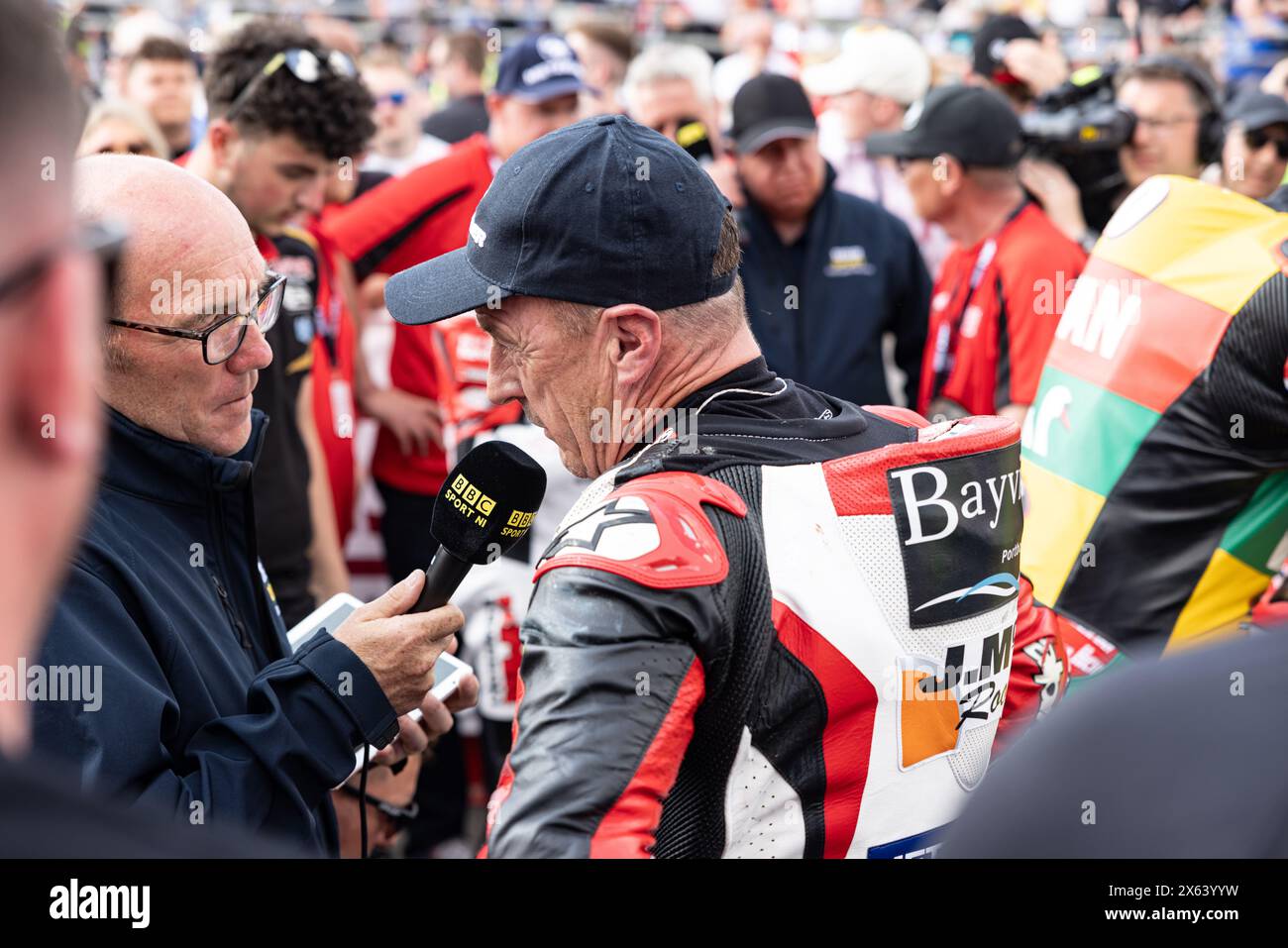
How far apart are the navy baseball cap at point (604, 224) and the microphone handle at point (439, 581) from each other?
1.52 ft

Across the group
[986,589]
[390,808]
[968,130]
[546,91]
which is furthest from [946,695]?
[546,91]

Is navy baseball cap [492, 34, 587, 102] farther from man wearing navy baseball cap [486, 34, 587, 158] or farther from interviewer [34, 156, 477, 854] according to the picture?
interviewer [34, 156, 477, 854]

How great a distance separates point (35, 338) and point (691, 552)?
1.01 meters

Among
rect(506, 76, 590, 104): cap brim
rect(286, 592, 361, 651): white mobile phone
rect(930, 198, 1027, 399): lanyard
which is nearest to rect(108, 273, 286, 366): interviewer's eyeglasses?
rect(286, 592, 361, 651): white mobile phone

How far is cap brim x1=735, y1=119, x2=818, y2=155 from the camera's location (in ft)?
17.0

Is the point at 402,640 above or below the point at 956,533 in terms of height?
below

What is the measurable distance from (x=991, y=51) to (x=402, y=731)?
233 inches

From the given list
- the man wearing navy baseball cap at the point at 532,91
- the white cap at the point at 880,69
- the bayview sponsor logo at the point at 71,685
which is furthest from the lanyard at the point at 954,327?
the bayview sponsor logo at the point at 71,685

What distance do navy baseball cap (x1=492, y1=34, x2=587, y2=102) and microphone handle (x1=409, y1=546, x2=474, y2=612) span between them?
3570 mm

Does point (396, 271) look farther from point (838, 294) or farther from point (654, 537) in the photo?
point (654, 537)

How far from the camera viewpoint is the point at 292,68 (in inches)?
160

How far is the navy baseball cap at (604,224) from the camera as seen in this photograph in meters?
1.92

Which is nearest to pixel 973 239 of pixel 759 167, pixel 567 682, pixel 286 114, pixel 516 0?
pixel 759 167

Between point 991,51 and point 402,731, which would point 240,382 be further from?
point 991,51
